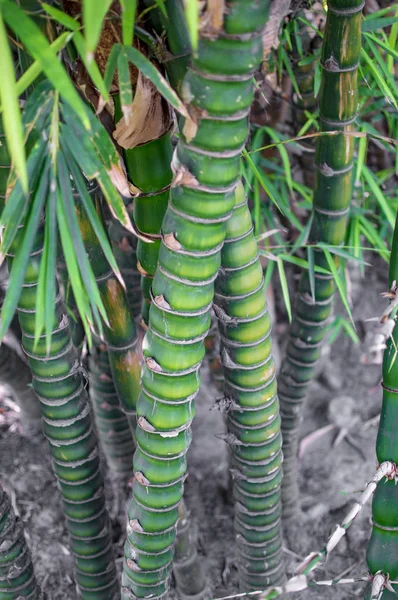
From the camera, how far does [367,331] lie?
2094 millimetres

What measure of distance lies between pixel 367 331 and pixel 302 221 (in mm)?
448

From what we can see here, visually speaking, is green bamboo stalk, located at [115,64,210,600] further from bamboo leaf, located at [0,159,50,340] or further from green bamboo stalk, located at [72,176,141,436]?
bamboo leaf, located at [0,159,50,340]

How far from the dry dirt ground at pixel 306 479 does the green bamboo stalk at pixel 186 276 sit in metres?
0.53

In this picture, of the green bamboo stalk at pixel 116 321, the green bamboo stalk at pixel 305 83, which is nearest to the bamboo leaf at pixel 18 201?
the green bamboo stalk at pixel 116 321

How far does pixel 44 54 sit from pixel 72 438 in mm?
607

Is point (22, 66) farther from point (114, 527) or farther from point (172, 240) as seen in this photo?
point (114, 527)

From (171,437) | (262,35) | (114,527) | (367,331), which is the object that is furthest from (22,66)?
(367,331)

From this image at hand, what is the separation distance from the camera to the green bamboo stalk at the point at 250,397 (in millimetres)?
881

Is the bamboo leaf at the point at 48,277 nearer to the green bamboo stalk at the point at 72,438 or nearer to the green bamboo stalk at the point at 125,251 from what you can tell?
the green bamboo stalk at the point at 72,438

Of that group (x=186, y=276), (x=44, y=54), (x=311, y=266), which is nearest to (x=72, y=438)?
(x=186, y=276)

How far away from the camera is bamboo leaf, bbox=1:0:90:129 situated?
60cm

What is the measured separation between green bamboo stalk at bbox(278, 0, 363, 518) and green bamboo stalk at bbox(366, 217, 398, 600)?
0.26 meters

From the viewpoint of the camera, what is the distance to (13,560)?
3.68 feet

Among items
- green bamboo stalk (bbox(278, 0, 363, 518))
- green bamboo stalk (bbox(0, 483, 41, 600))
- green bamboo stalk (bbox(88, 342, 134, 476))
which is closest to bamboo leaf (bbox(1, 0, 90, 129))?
green bamboo stalk (bbox(278, 0, 363, 518))
